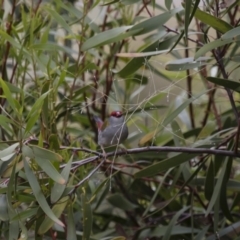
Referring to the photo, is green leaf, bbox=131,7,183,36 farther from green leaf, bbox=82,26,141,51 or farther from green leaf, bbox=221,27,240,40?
green leaf, bbox=221,27,240,40

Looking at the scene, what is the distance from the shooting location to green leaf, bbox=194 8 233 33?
66 cm

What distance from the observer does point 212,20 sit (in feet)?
2.18

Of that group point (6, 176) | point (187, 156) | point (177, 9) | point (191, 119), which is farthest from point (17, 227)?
point (191, 119)

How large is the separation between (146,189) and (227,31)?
435mm

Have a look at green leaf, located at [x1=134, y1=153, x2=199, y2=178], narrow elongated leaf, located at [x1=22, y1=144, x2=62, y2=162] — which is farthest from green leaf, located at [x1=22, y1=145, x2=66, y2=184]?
green leaf, located at [x1=134, y1=153, x2=199, y2=178]

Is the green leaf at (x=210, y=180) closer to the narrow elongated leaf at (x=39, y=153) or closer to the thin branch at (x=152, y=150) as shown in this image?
the thin branch at (x=152, y=150)

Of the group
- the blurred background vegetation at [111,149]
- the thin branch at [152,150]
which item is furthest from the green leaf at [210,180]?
the thin branch at [152,150]

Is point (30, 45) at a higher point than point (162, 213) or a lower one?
→ higher

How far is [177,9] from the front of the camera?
81 cm

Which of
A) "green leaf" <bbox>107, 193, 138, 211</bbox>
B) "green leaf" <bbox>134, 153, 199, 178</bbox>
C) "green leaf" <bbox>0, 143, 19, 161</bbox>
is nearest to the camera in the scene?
"green leaf" <bbox>0, 143, 19, 161</bbox>

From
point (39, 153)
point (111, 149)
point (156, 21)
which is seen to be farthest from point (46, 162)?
point (156, 21)

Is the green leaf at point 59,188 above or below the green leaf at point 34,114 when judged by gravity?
below

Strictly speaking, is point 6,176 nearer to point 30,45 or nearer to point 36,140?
point 36,140

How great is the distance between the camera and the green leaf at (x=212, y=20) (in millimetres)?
658
